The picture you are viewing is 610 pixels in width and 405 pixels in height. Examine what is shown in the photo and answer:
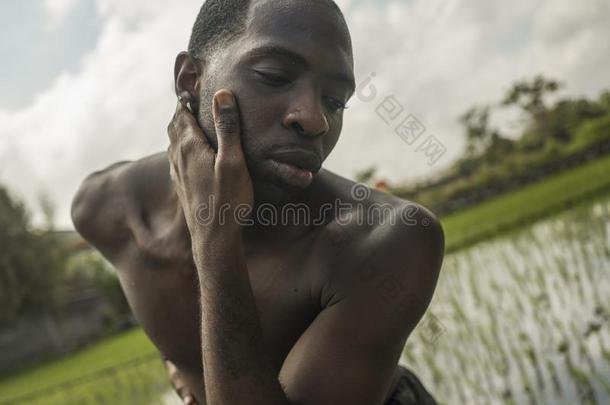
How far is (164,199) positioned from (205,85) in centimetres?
53

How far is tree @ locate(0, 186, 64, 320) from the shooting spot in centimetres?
2297

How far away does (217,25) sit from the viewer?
1706mm

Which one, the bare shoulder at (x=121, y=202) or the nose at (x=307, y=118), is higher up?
the nose at (x=307, y=118)

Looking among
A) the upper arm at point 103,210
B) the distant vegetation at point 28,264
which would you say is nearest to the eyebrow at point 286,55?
the upper arm at point 103,210

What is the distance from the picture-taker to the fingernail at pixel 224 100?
60.1 inches

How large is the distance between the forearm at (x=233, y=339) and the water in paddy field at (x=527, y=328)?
2.17 meters

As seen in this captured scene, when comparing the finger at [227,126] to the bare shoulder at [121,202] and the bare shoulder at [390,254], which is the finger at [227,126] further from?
the bare shoulder at [121,202]

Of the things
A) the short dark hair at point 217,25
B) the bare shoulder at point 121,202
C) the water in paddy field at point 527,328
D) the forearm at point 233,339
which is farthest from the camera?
the water in paddy field at point 527,328

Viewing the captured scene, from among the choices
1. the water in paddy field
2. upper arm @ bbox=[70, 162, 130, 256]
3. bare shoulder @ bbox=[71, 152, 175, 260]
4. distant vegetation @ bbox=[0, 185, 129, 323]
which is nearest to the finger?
bare shoulder @ bbox=[71, 152, 175, 260]

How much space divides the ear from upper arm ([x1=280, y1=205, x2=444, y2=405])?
2.33ft

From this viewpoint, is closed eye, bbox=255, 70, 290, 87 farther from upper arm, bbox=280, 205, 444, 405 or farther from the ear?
upper arm, bbox=280, 205, 444, 405

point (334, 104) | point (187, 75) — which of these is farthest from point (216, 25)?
point (334, 104)

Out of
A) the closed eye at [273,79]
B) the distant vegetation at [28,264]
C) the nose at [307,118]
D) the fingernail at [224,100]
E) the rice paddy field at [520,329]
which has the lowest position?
the distant vegetation at [28,264]

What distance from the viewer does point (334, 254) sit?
1637 mm
